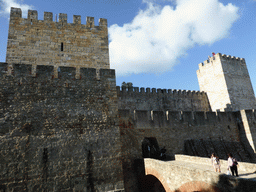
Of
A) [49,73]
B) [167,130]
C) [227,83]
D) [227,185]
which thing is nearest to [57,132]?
[49,73]

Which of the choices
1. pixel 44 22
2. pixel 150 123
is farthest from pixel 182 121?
pixel 44 22

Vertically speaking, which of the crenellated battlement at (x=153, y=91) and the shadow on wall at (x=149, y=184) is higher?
the crenellated battlement at (x=153, y=91)

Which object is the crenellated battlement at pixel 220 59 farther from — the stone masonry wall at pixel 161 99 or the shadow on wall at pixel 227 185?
the shadow on wall at pixel 227 185

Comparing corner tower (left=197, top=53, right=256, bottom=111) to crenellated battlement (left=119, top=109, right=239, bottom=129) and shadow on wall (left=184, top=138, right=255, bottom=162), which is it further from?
shadow on wall (left=184, top=138, right=255, bottom=162)

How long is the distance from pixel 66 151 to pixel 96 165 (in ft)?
4.70

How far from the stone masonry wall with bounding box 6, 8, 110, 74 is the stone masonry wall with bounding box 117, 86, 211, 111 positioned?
10.5 m

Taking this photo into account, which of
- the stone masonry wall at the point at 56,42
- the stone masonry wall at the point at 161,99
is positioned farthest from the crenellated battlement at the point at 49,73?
the stone masonry wall at the point at 161,99

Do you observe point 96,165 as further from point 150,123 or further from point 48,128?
point 150,123

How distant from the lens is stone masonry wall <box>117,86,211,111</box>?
66.8 feet

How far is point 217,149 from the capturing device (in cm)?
1442

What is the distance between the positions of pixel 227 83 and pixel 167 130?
46.7ft

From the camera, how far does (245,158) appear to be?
15.4 m

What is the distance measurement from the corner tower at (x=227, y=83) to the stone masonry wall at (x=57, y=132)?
19037 mm

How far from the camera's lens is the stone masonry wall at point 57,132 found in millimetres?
6672
